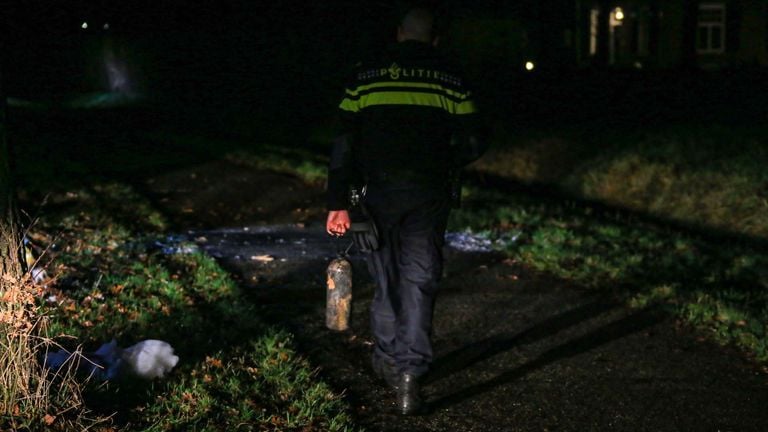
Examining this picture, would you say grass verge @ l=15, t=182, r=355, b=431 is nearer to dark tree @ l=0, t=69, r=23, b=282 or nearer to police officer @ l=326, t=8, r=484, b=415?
dark tree @ l=0, t=69, r=23, b=282

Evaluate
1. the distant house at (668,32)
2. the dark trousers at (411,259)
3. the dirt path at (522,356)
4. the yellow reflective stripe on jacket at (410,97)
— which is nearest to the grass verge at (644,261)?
the dirt path at (522,356)

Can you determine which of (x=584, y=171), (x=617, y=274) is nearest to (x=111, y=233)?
(x=617, y=274)

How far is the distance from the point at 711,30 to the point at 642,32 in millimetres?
2441

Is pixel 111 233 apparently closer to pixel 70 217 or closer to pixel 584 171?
pixel 70 217

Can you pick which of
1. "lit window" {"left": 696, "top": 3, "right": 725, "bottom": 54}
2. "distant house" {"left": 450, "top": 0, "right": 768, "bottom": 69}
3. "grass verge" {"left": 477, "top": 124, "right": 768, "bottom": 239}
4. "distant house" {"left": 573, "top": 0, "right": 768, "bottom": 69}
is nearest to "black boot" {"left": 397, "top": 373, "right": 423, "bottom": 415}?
"grass verge" {"left": 477, "top": 124, "right": 768, "bottom": 239}

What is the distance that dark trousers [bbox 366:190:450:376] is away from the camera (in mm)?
4570

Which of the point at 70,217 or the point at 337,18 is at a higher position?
the point at 337,18

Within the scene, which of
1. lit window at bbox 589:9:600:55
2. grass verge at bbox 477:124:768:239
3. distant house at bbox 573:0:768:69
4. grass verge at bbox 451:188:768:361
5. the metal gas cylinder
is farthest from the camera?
lit window at bbox 589:9:600:55

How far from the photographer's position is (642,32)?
32969 mm

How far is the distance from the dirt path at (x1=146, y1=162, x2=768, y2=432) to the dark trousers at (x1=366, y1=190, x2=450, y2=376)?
0.35 meters

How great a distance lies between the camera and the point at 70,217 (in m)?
9.76

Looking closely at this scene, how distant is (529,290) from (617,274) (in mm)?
915

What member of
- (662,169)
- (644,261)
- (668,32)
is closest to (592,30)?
(668,32)

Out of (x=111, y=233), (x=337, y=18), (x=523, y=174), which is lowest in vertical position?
(x=523, y=174)
